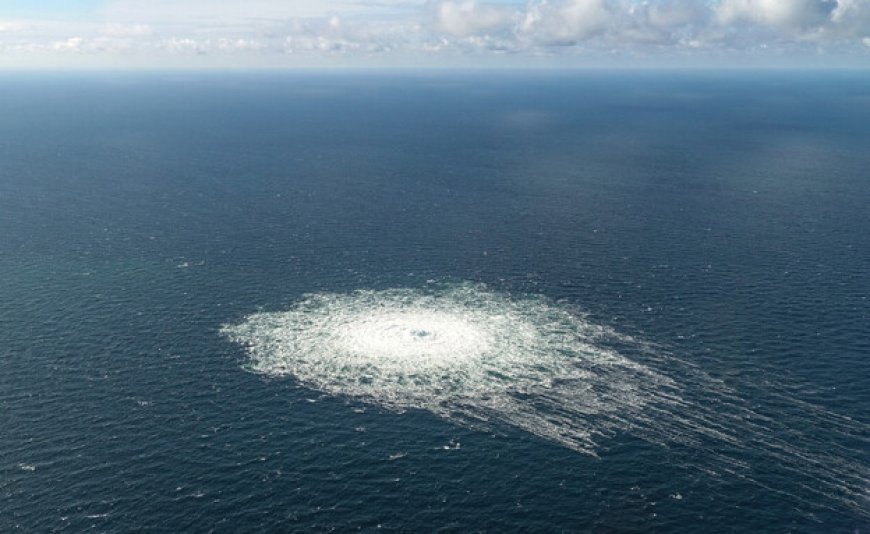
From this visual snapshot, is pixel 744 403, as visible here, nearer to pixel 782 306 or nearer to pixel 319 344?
pixel 782 306

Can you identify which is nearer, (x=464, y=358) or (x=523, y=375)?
(x=523, y=375)

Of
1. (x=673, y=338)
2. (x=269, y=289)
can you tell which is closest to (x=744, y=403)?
(x=673, y=338)

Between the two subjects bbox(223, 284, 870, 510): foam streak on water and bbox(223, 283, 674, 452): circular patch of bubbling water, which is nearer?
bbox(223, 284, 870, 510): foam streak on water

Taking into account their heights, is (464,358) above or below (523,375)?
above
